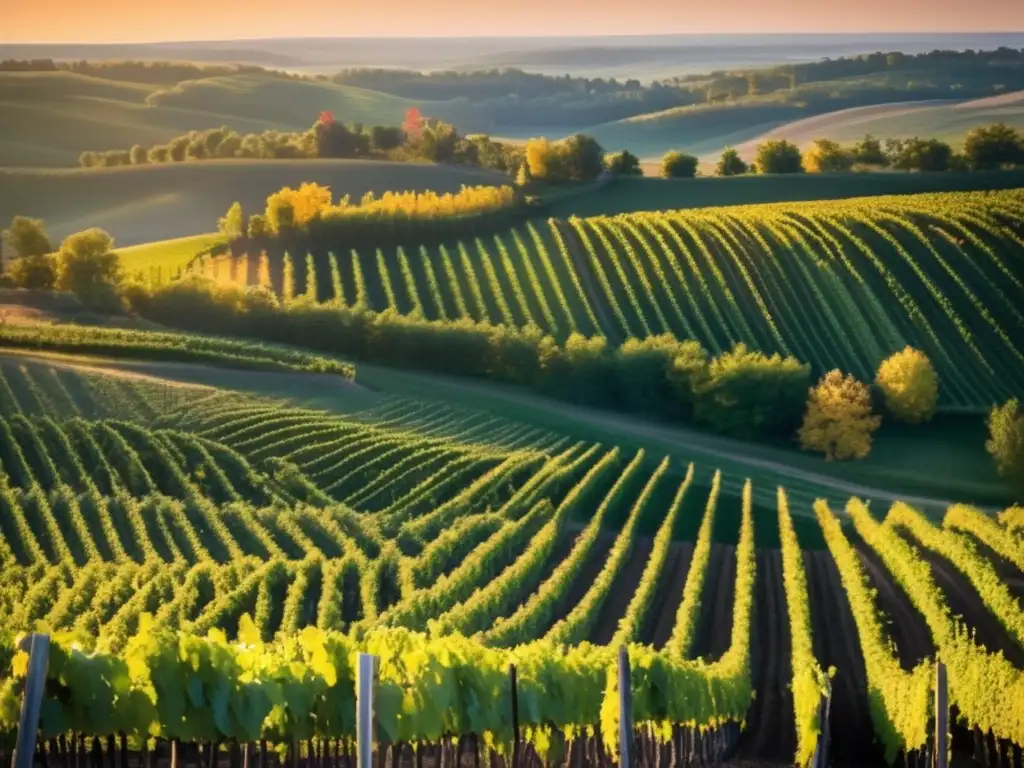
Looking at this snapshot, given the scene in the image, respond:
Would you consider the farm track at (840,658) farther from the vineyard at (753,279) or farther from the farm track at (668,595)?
the vineyard at (753,279)

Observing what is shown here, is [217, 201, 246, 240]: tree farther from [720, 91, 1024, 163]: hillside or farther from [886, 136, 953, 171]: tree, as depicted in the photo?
[886, 136, 953, 171]: tree

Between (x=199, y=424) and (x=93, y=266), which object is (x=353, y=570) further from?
(x=93, y=266)

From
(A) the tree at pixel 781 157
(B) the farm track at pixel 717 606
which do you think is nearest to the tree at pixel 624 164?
(A) the tree at pixel 781 157

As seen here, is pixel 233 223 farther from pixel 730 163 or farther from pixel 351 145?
pixel 730 163

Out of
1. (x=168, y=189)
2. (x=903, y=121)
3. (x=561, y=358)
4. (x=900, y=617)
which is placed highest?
(x=903, y=121)

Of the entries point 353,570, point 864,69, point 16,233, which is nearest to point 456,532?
point 353,570

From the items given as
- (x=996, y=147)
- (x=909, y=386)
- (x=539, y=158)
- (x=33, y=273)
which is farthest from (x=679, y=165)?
(x=33, y=273)

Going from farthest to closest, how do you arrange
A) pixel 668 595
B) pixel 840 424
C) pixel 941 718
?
1. pixel 840 424
2. pixel 668 595
3. pixel 941 718
